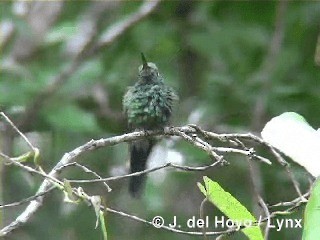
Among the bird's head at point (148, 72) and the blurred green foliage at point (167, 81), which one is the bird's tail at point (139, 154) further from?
the blurred green foliage at point (167, 81)

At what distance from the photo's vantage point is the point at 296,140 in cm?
150

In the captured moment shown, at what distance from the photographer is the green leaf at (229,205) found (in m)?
1.43

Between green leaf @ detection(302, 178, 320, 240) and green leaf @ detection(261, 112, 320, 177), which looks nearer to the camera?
green leaf @ detection(302, 178, 320, 240)

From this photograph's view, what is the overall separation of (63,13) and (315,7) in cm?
100

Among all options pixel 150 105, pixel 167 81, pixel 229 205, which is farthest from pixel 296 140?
pixel 167 81

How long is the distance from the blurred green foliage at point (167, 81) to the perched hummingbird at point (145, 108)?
439 mm

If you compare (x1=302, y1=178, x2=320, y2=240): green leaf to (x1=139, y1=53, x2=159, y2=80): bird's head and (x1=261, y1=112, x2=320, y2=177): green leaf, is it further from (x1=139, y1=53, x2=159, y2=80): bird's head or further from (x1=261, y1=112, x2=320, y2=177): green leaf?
(x1=139, y1=53, x2=159, y2=80): bird's head

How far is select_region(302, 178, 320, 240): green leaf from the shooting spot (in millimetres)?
1296

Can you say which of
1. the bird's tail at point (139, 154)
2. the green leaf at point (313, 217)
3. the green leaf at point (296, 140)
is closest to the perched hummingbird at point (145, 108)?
the bird's tail at point (139, 154)

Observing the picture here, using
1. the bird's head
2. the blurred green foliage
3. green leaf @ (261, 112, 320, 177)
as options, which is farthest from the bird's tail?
the blurred green foliage

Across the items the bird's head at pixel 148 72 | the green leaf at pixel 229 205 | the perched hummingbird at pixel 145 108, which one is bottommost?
the green leaf at pixel 229 205

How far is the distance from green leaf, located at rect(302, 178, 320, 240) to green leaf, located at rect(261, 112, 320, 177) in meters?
0.06

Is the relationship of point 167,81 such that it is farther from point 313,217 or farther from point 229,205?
point 313,217

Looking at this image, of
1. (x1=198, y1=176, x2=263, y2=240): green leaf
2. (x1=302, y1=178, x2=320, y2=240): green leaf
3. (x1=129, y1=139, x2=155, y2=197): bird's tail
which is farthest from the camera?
(x1=129, y1=139, x2=155, y2=197): bird's tail
